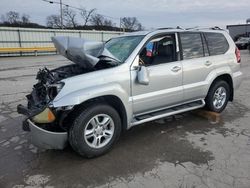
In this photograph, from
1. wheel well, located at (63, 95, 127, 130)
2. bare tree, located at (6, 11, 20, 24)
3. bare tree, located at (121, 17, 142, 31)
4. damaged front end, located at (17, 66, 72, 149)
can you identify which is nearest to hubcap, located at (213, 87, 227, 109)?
wheel well, located at (63, 95, 127, 130)

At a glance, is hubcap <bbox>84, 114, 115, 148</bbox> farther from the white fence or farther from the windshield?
the white fence

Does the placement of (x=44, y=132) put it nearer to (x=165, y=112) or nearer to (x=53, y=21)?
(x=165, y=112)

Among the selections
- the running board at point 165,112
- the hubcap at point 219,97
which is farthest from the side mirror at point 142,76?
the hubcap at point 219,97

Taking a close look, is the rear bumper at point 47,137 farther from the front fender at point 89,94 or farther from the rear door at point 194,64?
the rear door at point 194,64

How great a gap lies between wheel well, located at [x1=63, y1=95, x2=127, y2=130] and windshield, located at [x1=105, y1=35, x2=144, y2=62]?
69 cm

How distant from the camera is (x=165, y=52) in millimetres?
4695

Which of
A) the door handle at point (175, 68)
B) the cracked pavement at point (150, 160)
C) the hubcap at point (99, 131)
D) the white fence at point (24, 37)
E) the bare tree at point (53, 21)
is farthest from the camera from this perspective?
the bare tree at point (53, 21)

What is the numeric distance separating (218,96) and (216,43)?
44.1 inches

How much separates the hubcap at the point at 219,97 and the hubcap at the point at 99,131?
2.66 metres

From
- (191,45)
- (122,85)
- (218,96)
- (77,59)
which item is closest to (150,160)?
(122,85)

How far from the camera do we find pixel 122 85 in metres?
3.84

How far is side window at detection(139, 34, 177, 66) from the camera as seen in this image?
4.48 meters

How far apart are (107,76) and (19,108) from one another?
1.49 meters

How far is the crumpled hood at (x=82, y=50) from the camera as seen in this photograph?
12.7 feet
